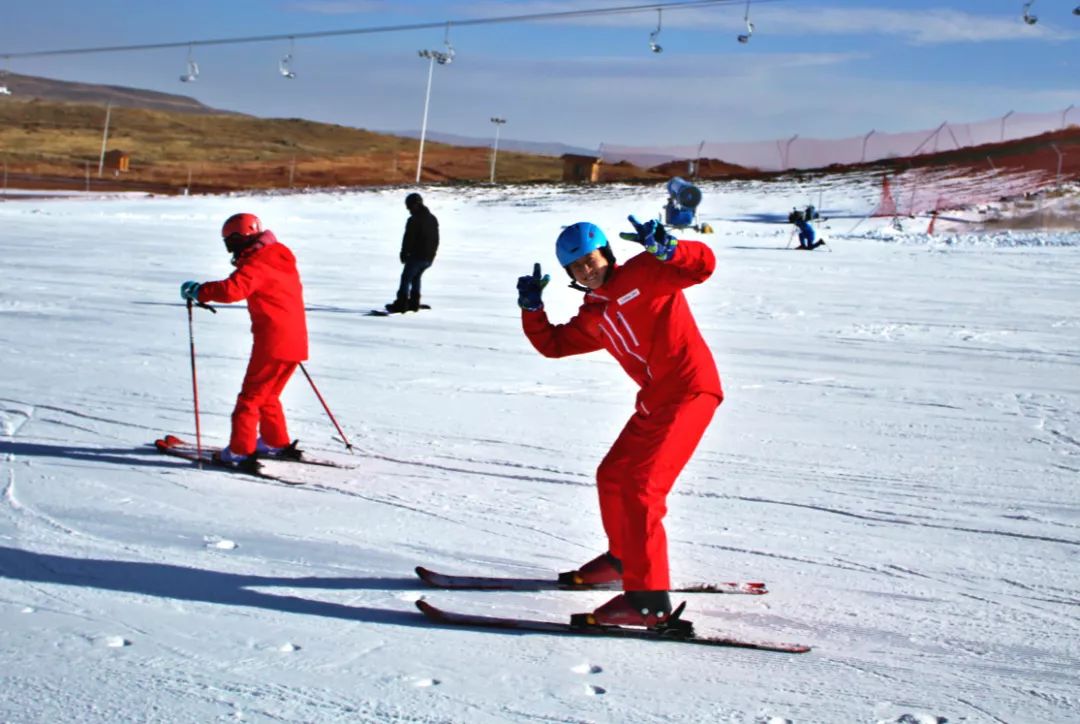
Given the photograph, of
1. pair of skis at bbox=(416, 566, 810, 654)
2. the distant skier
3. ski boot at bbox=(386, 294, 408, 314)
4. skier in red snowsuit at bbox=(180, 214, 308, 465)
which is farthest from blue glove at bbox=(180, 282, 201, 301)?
the distant skier

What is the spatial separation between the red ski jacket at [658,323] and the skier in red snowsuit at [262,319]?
2.41 m

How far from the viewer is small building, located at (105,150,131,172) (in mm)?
62781

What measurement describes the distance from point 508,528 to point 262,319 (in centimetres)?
181

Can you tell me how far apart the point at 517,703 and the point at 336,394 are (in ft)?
17.4

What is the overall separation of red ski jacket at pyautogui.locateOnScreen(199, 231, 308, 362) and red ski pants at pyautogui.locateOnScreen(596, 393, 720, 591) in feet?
8.37

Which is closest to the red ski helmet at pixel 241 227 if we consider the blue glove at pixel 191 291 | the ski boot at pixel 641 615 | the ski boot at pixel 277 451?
the blue glove at pixel 191 291

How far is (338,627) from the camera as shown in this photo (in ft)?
13.0

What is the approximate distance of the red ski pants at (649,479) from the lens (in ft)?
12.5

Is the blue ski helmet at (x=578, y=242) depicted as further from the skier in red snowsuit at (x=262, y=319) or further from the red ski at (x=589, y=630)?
the skier in red snowsuit at (x=262, y=319)

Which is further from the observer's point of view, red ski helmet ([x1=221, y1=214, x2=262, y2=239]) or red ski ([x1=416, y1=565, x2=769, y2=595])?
red ski helmet ([x1=221, y1=214, x2=262, y2=239])

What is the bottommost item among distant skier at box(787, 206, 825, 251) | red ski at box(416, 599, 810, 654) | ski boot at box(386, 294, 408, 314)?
red ski at box(416, 599, 810, 654)

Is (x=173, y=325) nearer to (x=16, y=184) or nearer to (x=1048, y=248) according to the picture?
(x=1048, y=248)

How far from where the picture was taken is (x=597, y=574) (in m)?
4.40

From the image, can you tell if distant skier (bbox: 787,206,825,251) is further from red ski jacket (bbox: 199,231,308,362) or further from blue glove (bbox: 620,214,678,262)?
blue glove (bbox: 620,214,678,262)
